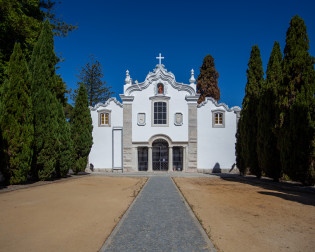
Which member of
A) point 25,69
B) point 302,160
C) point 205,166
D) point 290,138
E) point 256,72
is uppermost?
point 256,72

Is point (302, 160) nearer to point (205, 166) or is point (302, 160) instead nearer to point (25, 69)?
point (205, 166)

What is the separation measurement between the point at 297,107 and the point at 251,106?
5.56m

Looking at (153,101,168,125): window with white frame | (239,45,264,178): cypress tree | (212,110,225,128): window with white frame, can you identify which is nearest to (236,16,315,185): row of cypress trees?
(239,45,264,178): cypress tree

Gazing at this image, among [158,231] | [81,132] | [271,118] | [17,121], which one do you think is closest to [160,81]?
[81,132]

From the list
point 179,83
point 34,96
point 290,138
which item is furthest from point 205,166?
point 34,96

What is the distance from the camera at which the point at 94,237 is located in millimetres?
4145

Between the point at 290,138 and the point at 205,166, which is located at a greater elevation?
the point at 290,138

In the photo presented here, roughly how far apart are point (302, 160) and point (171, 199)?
6.93 meters

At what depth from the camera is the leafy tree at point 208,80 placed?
30547mm

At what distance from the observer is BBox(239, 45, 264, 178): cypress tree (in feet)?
51.6

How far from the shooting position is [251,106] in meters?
16.3

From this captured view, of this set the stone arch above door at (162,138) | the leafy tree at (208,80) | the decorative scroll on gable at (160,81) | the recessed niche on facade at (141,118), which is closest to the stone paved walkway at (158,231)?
the stone arch above door at (162,138)

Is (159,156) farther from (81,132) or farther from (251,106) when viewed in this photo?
(251,106)

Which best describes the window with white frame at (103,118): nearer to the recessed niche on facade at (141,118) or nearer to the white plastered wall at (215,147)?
the recessed niche on facade at (141,118)
